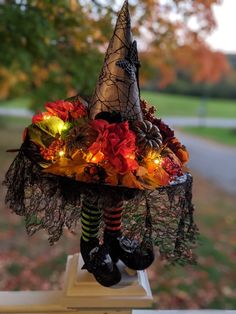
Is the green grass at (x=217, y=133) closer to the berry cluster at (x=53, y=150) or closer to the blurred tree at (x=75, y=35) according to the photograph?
the blurred tree at (x=75, y=35)

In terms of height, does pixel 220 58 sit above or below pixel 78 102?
above

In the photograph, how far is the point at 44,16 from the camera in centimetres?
220

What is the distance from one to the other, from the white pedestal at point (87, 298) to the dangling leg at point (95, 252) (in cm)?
3

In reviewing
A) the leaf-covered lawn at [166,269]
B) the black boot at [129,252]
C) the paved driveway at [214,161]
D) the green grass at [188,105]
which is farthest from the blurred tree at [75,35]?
the green grass at [188,105]

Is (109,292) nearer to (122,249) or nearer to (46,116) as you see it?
(122,249)

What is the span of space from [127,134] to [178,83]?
416 inches

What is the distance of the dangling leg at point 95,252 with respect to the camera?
90cm

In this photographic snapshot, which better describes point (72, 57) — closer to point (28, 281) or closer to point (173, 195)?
point (28, 281)

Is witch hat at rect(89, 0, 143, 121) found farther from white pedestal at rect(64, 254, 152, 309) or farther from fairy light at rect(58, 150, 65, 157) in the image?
white pedestal at rect(64, 254, 152, 309)

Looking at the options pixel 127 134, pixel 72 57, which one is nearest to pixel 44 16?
pixel 72 57

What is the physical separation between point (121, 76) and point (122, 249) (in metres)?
0.41

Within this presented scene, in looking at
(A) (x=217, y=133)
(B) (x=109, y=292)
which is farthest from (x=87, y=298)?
(A) (x=217, y=133)

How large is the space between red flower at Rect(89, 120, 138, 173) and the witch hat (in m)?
0.07

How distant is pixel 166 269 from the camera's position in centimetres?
227
